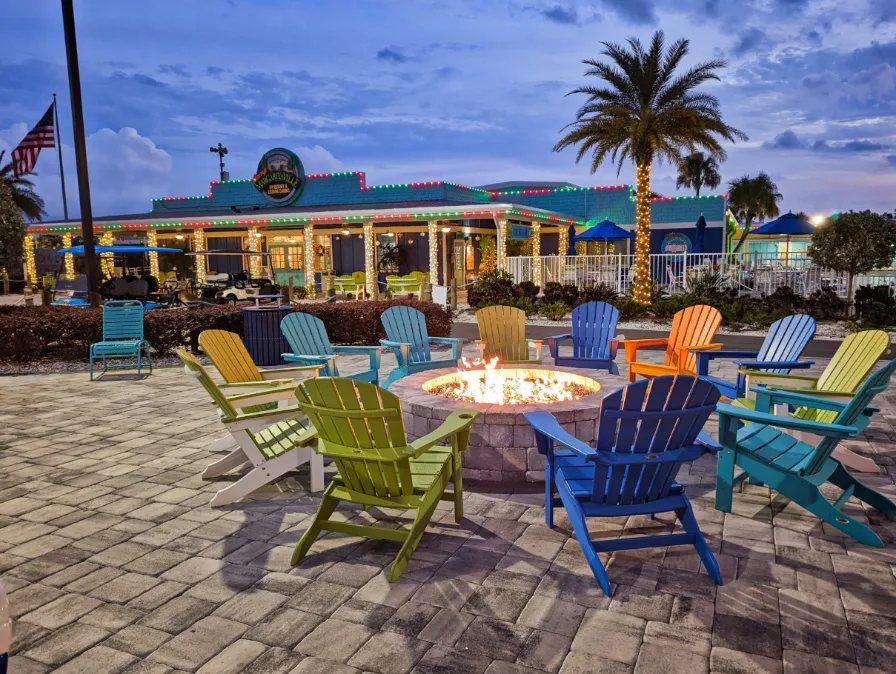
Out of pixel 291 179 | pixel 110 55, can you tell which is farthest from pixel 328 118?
pixel 291 179

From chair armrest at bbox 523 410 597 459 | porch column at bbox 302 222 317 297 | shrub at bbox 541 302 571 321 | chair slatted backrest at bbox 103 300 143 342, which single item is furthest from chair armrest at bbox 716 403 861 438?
porch column at bbox 302 222 317 297

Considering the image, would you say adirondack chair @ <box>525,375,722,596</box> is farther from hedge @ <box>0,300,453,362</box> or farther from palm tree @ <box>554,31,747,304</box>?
palm tree @ <box>554,31,747,304</box>

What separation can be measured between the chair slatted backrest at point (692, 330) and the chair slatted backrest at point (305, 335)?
332cm

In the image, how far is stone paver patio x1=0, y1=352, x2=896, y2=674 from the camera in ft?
7.61

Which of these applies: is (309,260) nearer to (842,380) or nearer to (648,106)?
(648,106)

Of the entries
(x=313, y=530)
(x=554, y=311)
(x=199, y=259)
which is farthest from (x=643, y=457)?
(x=199, y=259)

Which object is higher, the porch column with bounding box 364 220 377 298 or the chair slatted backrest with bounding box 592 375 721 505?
the porch column with bounding box 364 220 377 298

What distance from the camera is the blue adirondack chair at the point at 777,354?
4.77 m

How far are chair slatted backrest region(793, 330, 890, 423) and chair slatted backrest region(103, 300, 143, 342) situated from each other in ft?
25.3

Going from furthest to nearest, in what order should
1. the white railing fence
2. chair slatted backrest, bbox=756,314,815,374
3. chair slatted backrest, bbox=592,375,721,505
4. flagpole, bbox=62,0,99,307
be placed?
the white railing fence
flagpole, bbox=62,0,99,307
chair slatted backrest, bbox=756,314,815,374
chair slatted backrest, bbox=592,375,721,505

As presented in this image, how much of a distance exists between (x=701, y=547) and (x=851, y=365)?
1.95m

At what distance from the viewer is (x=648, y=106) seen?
1438cm

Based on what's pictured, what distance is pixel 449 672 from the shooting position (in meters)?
2.23

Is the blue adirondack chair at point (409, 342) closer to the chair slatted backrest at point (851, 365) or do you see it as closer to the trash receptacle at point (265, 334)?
the trash receptacle at point (265, 334)
